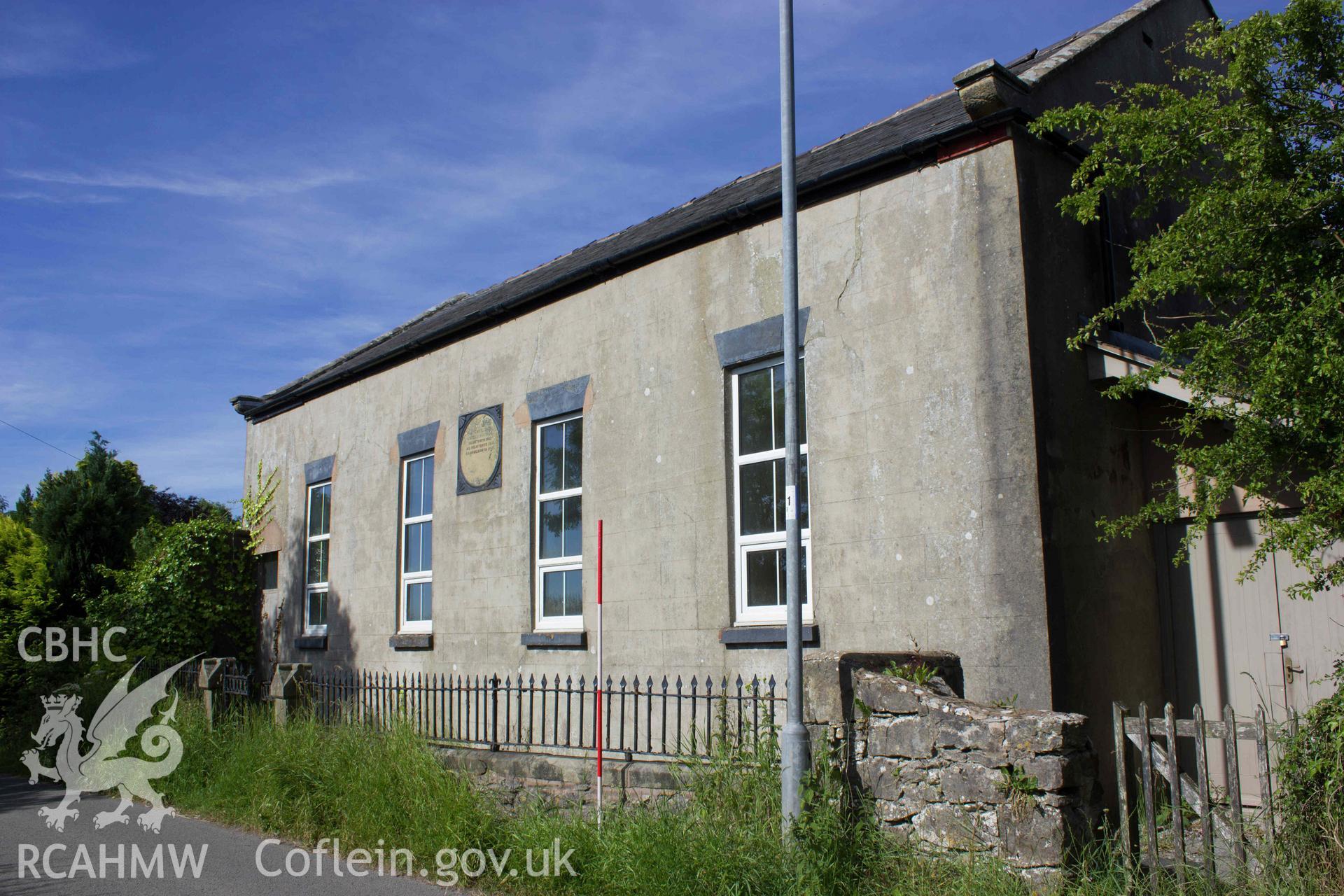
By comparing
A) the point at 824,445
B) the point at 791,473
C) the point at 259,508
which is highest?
the point at 259,508

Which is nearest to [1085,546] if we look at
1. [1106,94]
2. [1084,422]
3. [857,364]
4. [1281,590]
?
[1084,422]

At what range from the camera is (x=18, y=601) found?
1490cm

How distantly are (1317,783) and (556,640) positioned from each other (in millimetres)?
6950

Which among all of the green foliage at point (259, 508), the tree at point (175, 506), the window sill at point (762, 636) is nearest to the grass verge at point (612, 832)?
the window sill at point (762, 636)

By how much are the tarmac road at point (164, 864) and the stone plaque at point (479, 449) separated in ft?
15.1

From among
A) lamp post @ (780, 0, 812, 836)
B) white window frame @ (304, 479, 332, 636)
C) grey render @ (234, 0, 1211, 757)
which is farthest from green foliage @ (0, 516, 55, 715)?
lamp post @ (780, 0, 812, 836)

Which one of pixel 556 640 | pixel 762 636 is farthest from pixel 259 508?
pixel 762 636

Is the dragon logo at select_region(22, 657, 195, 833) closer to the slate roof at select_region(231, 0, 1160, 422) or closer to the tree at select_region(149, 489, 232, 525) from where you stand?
the slate roof at select_region(231, 0, 1160, 422)

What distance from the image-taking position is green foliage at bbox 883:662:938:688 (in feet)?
22.0

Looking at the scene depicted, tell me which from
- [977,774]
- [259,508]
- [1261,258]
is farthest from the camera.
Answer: [259,508]

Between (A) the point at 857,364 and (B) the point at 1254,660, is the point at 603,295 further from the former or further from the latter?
(B) the point at 1254,660

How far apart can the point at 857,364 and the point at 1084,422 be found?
69.8 inches

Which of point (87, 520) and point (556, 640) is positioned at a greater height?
point (87, 520)

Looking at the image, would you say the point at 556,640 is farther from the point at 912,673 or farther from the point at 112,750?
the point at 112,750
